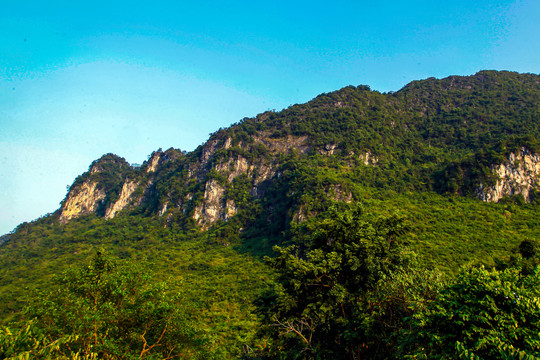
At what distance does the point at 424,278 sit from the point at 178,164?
99.3m

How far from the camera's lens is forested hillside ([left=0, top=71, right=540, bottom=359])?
8.03 metres

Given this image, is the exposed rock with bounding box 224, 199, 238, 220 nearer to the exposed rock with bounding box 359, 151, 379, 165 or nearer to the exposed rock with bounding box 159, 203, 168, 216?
the exposed rock with bounding box 159, 203, 168, 216

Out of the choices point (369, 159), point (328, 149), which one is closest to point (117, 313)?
point (369, 159)

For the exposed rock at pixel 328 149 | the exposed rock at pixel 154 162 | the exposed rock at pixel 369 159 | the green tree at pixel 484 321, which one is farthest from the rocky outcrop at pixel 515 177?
the exposed rock at pixel 154 162

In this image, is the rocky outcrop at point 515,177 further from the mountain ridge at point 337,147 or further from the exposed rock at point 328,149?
the exposed rock at point 328,149

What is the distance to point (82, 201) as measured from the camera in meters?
105

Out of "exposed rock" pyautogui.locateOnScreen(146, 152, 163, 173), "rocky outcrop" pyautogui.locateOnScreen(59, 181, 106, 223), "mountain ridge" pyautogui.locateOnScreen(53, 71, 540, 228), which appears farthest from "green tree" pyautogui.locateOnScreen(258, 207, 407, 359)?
"rocky outcrop" pyautogui.locateOnScreen(59, 181, 106, 223)

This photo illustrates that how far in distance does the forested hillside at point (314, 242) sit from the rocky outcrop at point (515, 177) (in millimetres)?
211

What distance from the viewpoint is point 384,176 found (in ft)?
213

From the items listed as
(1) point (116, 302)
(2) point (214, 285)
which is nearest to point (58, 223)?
(2) point (214, 285)

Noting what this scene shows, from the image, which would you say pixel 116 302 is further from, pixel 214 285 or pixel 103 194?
pixel 103 194

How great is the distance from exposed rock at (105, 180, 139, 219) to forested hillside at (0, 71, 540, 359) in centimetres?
44

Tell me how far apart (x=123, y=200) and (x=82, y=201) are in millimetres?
17736

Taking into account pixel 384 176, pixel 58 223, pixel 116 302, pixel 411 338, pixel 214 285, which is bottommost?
pixel 214 285
